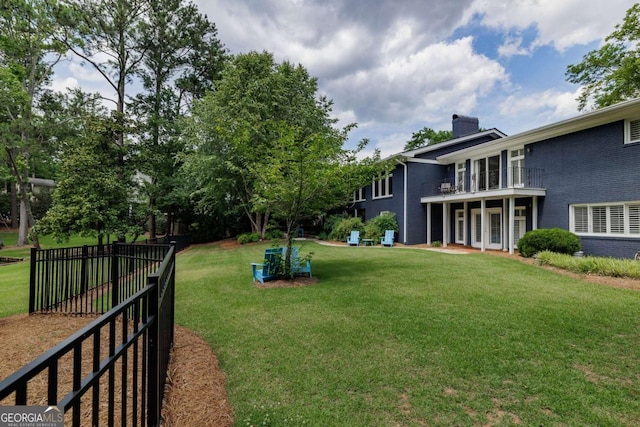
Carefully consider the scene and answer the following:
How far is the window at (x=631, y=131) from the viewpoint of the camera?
10.3m

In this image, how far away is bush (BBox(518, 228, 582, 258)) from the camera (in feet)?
35.8

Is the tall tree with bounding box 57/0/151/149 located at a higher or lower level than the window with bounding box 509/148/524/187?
higher

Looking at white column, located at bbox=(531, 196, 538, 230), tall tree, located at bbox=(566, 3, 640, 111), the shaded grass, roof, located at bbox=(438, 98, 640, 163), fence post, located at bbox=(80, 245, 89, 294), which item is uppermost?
tall tree, located at bbox=(566, 3, 640, 111)

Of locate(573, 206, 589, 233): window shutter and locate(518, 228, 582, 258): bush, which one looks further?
locate(573, 206, 589, 233): window shutter

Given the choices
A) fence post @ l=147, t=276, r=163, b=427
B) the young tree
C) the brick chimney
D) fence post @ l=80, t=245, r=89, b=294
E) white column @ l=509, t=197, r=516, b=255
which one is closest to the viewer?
fence post @ l=147, t=276, r=163, b=427

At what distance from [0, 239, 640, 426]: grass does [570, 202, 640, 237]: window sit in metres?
5.31

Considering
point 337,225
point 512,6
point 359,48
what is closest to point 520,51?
point 512,6

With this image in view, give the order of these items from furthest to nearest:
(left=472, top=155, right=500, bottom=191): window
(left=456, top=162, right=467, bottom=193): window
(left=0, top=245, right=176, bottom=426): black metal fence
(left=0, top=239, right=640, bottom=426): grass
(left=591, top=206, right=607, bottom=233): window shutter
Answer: (left=456, top=162, right=467, bottom=193): window → (left=472, top=155, right=500, bottom=191): window → (left=591, top=206, right=607, bottom=233): window shutter → (left=0, top=239, right=640, bottom=426): grass → (left=0, top=245, right=176, bottom=426): black metal fence

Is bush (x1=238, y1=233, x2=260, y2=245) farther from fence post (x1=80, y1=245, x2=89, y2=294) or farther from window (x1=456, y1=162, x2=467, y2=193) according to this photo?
fence post (x1=80, y1=245, x2=89, y2=294)

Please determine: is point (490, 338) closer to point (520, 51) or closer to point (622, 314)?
point (622, 314)

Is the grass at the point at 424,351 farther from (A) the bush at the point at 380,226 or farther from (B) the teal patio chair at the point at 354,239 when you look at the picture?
(A) the bush at the point at 380,226

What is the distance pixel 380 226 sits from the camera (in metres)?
18.5

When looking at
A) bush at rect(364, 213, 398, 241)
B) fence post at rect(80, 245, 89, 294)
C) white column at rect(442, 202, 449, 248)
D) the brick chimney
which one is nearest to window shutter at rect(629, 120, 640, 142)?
white column at rect(442, 202, 449, 248)

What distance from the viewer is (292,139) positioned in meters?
7.21
